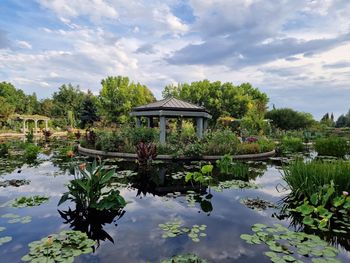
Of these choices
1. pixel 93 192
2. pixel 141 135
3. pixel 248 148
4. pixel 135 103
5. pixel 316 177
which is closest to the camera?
pixel 93 192

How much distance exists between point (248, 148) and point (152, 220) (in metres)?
8.45

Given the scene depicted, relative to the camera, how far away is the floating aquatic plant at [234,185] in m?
6.04

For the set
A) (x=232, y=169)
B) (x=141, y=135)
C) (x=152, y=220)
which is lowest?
(x=152, y=220)

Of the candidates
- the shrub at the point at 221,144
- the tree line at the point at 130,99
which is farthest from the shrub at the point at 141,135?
the tree line at the point at 130,99

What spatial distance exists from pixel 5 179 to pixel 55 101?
1610 inches

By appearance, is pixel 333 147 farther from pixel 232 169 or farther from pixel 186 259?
pixel 186 259

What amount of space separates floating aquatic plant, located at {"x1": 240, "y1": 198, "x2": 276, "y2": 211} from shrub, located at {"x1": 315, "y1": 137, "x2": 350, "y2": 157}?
28.1ft

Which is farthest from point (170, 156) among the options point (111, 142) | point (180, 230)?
point (180, 230)

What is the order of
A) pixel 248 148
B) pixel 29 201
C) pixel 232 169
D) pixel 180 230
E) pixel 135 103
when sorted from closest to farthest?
pixel 180 230 < pixel 29 201 < pixel 232 169 < pixel 248 148 < pixel 135 103

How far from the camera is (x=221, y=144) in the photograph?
1123cm

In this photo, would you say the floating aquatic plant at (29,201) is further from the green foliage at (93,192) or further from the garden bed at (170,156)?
the garden bed at (170,156)

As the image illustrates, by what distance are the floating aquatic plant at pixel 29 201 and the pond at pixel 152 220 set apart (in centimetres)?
14

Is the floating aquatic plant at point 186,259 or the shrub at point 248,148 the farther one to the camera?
the shrub at point 248,148

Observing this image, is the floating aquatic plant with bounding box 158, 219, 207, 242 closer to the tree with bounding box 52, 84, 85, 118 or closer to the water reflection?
the water reflection
